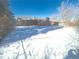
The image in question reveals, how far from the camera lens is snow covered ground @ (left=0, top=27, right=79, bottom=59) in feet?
7.23

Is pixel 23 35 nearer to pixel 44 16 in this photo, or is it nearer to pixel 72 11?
pixel 44 16

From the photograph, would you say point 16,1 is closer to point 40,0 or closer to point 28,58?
point 40,0

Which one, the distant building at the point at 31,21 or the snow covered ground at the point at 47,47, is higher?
the distant building at the point at 31,21

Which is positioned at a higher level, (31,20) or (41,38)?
(31,20)

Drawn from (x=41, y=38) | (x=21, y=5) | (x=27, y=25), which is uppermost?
(x=21, y=5)

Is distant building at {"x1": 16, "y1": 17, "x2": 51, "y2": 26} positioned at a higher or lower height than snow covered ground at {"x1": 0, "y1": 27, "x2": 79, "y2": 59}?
higher

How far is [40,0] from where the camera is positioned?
7.35ft

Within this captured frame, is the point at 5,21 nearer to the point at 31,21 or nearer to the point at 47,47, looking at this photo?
the point at 31,21

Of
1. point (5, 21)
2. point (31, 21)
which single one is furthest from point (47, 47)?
point (5, 21)

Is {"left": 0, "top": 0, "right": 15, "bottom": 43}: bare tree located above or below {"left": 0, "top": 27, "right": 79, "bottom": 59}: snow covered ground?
above

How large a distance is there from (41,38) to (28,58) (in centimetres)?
26

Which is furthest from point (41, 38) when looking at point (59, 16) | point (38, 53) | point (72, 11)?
point (72, 11)

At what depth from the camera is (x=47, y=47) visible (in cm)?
222

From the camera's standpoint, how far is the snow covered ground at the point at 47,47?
7.23ft
